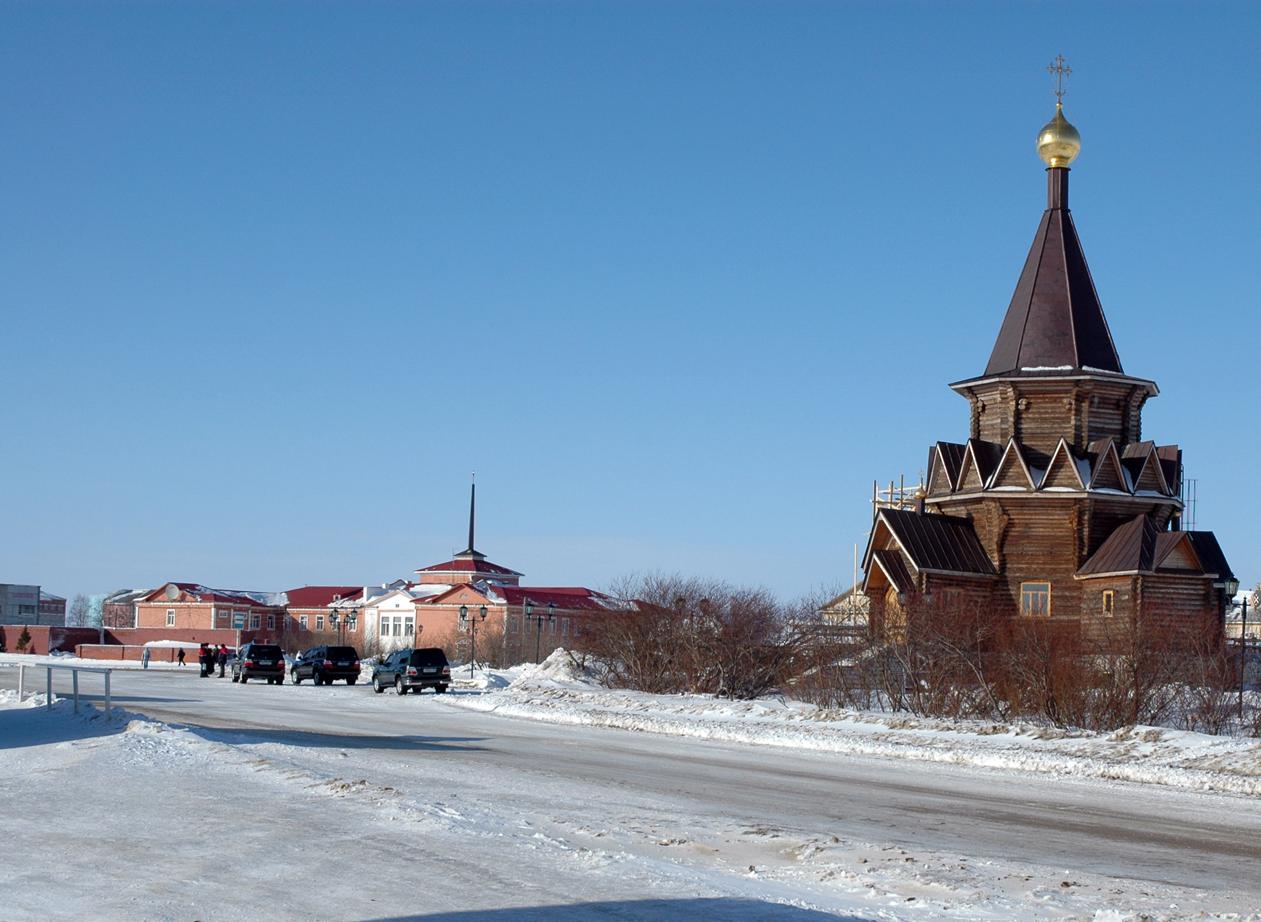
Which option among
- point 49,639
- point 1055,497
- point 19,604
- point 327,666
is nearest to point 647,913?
point 1055,497

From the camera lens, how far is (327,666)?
49.9 m

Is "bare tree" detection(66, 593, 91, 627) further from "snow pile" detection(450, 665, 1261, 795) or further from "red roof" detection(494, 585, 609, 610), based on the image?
"snow pile" detection(450, 665, 1261, 795)

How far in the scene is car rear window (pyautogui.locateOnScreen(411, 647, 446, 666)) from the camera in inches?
1674

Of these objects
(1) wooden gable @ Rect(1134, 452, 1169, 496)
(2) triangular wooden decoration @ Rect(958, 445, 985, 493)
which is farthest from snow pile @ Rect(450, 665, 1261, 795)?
(1) wooden gable @ Rect(1134, 452, 1169, 496)

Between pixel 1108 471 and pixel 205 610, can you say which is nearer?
pixel 1108 471

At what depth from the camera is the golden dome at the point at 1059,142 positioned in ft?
161

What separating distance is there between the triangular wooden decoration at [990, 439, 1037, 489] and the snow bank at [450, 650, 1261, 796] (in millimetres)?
17312

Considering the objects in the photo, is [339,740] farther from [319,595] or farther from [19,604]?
[19,604]

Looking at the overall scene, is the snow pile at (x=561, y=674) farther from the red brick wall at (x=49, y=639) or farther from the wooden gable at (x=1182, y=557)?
the red brick wall at (x=49, y=639)

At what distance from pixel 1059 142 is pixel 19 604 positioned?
5959 inches

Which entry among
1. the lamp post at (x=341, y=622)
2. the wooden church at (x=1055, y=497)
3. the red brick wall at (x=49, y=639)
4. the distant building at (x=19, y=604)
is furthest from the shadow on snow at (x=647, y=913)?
the distant building at (x=19, y=604)

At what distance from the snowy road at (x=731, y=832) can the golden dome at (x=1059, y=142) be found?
33089mm

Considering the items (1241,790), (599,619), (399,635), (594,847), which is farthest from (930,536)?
(399,635)

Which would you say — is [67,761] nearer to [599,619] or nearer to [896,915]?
[896,915]
